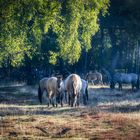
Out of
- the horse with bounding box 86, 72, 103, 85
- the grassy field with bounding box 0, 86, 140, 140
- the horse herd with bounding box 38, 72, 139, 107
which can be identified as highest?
the horse with bounding box 86, 72, 103, 85

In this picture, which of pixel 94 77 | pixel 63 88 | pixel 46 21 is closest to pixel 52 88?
pixel 63 88

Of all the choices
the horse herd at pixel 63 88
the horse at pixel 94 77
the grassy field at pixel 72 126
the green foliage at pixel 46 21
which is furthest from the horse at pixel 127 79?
the grassy field at pixel 72 126

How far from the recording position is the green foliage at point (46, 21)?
23344 millimetres

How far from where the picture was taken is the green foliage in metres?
23.3

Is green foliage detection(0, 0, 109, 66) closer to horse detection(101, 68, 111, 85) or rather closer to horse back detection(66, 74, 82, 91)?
horse back detection(66, 74, 82, 91)

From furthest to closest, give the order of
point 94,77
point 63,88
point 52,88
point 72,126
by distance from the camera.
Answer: point 94,77 < point 63,88 < point 52,88 < point 72,126

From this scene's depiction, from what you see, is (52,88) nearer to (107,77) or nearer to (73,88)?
(73,88)

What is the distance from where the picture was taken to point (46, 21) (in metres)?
24.1

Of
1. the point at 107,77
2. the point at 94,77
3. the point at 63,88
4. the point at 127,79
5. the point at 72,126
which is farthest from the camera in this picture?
the point at 107,77

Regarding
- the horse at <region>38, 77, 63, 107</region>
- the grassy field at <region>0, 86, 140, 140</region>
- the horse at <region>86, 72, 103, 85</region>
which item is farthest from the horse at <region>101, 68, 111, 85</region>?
the grassy field at <region>0, 86, 140, 140</region>

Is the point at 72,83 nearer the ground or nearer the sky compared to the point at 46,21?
nearer the ground

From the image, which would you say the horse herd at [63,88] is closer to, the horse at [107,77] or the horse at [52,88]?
the horse at [52,88]

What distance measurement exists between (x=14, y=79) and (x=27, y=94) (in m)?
14.6

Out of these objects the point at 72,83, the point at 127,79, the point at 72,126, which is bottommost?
the point at 72,126
